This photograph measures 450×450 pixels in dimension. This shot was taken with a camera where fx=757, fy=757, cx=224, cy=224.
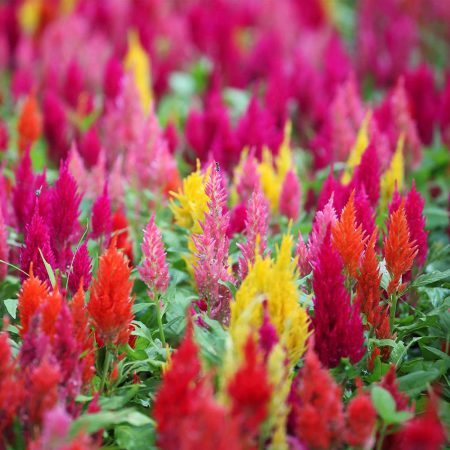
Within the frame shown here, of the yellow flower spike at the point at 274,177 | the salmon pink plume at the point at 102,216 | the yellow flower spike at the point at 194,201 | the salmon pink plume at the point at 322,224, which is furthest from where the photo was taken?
the yellow flower spike at the point at 274,177

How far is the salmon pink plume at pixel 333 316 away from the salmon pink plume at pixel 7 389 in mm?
716

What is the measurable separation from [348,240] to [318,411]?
574 millimetres

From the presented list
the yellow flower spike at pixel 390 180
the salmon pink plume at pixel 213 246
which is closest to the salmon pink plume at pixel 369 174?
the yellow flower spike at pixel 390 180

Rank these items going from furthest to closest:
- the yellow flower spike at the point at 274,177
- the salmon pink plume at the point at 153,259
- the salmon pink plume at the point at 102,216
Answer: the yellow flower spike at the point at 274,177 → the salmon pink plume at the point at 102,216 → the salmon pink plume at the point at 153,259

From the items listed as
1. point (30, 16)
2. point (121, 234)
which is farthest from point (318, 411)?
point (30, 16)

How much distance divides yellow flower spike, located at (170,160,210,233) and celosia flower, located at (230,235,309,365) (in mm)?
371

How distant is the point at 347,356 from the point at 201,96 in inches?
127

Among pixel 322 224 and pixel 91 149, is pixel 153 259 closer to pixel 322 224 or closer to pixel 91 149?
pixel 322 224

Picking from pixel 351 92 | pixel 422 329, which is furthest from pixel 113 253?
pixel 351 92

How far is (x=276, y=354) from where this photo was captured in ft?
5.16

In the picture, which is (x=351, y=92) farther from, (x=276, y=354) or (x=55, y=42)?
(x=276, y=354)

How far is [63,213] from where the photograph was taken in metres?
2.24

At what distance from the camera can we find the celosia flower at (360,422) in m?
1.57

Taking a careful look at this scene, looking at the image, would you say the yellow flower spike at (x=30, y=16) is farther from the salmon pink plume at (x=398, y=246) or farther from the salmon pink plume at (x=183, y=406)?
the salmon pink plume at (x=183, y=406)
